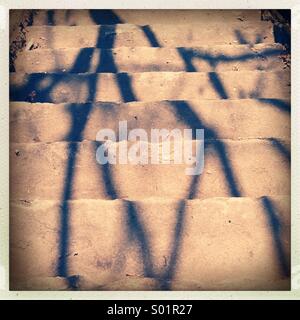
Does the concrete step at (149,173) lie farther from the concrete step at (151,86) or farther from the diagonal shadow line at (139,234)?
the concrete step at (151,86)

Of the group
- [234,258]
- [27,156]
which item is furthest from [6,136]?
[234,258]

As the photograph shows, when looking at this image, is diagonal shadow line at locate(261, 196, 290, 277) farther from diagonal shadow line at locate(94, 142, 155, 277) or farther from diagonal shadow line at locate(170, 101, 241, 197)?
diagonal shadow line at locate(94, 142, 155, 277)

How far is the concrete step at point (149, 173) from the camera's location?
1.55m

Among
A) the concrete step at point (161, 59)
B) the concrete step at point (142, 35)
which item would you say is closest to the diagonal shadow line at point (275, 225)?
the concrete step at point (161, 59)

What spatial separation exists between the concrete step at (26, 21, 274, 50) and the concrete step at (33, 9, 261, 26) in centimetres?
4

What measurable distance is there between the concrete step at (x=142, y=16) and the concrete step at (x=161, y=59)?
128 millimetres

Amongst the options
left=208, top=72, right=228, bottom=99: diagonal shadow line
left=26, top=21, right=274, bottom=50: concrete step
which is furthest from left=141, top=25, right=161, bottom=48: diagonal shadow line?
left=208, top=72, right=228, bottom=99: diagonal shadow line

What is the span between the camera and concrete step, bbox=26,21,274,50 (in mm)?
1685

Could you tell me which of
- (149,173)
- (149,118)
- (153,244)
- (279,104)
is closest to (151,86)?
(149,118)

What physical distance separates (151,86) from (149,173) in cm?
39

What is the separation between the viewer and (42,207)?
5.05ft

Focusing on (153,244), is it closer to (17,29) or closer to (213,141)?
(213,141)
